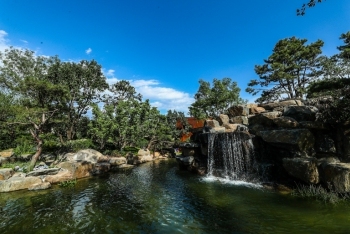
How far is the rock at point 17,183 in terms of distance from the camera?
1230 cm

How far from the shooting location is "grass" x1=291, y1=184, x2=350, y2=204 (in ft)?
27.7

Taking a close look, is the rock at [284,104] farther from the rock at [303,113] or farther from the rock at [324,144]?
the rock at [324,144]

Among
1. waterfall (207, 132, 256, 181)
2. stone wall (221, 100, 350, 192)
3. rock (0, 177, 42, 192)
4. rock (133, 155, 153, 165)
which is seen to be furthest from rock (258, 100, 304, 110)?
rock (0, 177, 42, 192)

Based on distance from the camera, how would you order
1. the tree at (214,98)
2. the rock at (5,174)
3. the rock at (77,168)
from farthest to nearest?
the tree at (214,98) → the rock at (77,168) → the rock at (5,174)

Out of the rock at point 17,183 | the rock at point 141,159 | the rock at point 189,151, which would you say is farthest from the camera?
the rock at point 141,159

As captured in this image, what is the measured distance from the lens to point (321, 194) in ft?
29.4

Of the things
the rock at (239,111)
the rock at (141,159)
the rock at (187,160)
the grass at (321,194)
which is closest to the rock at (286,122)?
the grass at (321,194)

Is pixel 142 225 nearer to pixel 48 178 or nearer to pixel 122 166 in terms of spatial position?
pixel 48 178

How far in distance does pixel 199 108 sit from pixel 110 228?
32.6 meters

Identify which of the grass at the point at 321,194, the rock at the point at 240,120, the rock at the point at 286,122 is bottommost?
the grass at the point at 321,194

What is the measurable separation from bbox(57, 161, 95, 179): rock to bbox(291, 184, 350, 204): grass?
1576 centimetres

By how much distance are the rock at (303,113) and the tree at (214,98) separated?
20699 mm

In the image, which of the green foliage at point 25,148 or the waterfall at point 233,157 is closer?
the waterfall at point 233,157

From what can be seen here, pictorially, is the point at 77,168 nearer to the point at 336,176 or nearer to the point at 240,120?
the point at 240,120
